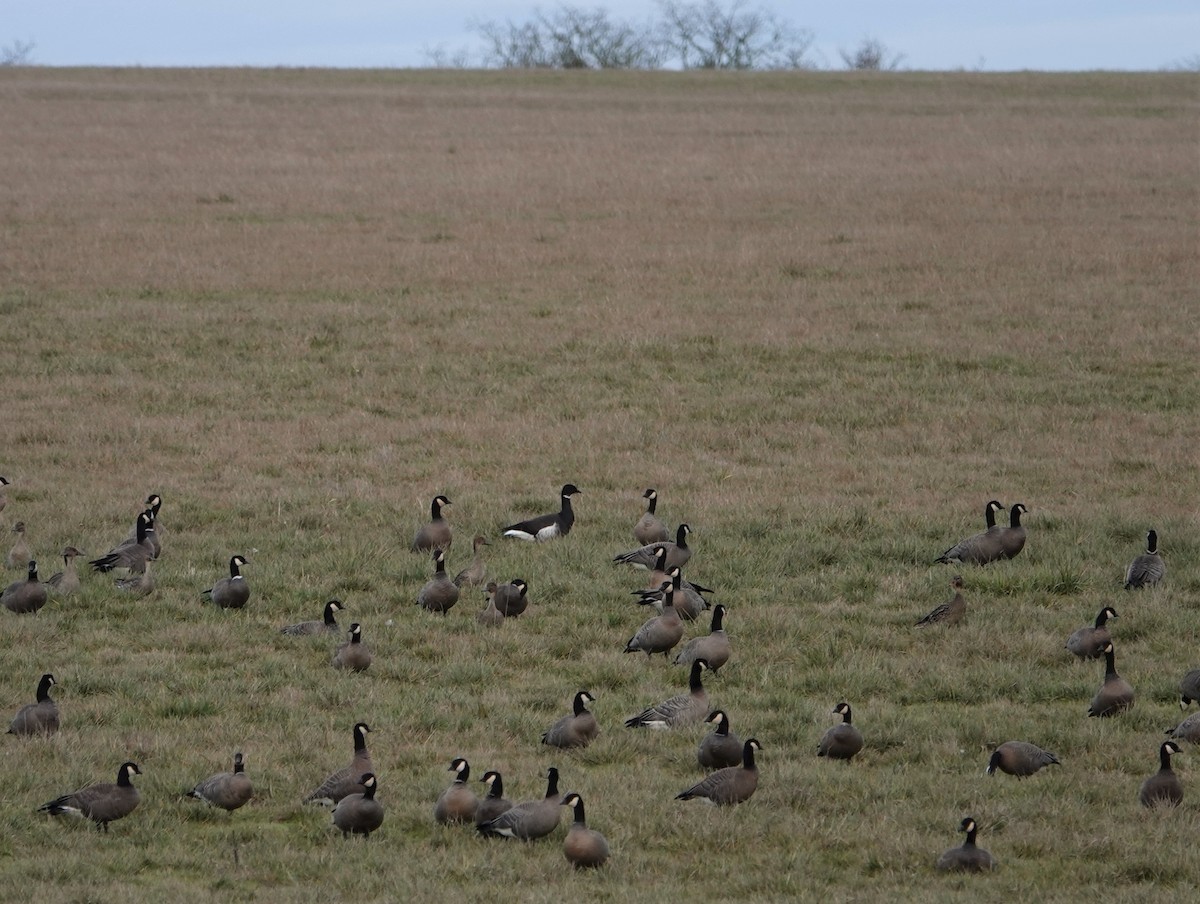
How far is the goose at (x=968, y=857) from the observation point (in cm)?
755

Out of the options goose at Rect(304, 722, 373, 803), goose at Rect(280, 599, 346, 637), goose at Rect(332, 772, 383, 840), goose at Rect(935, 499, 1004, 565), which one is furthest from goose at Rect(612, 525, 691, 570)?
goose at Rect(332, 772, 383, 840)

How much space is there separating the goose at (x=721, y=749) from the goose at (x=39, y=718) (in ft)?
13.5

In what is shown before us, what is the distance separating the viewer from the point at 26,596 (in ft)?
39.4

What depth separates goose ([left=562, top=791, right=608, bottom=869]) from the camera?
7660 mm

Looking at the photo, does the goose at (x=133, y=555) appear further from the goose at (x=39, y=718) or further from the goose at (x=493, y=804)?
the goose at (x=493, y=804)

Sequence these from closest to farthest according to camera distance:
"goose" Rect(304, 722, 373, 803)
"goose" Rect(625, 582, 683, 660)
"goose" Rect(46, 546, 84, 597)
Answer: "goose" Rect(304, 722, 373, 803), "goose" Rect(625, 582, 683, 660), "goose" Rect(46, 546, 84, 597)

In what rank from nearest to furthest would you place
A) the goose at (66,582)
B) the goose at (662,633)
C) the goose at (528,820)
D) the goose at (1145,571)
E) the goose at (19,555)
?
1. the goose at (528,820)
2. the goose at (662,633)
3. the goose at (66,582)
4. the goose at (1145,571)
5. the goose at (19,555)

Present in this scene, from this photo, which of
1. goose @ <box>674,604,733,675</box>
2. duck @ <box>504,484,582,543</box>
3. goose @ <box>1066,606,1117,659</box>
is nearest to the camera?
goose @ <box>674,604,733,675</box>

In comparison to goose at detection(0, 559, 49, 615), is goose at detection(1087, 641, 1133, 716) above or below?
below

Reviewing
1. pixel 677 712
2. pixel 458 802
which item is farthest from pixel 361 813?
pixel 677 712

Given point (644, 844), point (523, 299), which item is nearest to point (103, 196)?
point (523, 299)

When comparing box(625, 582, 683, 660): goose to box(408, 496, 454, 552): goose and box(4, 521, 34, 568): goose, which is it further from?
box(4, 521, 34, 568): goose

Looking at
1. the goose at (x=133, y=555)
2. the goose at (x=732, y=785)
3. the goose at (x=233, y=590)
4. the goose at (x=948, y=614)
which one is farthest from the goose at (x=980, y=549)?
the goose at (x=133, y=555)

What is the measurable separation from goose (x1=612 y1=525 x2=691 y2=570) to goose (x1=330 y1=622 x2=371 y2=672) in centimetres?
314
